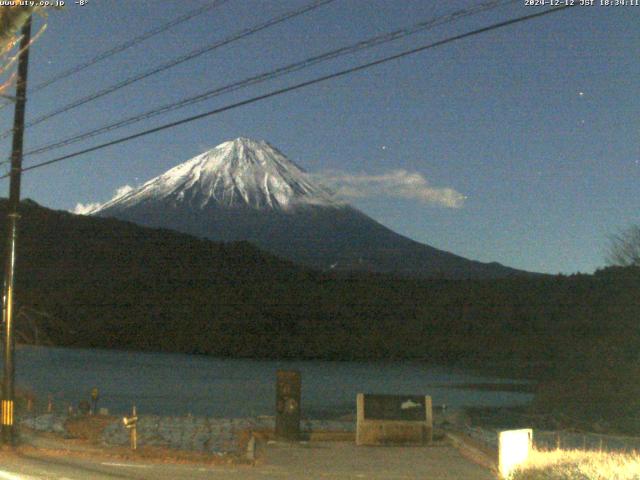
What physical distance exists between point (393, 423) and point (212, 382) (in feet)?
137

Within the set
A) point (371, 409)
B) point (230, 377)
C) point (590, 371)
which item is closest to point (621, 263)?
point (590, 371)

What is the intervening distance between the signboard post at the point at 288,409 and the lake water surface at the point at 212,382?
14.3m

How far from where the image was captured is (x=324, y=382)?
208 ft

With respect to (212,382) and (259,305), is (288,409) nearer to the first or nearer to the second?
(212,382)

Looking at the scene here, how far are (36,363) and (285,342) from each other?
1650 inches

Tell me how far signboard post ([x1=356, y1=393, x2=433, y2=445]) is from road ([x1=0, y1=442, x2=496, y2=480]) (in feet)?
2.93

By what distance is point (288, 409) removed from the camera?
722 inches

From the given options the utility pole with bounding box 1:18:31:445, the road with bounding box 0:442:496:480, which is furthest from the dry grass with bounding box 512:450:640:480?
the utility pole with bounding box 1:18:31:445

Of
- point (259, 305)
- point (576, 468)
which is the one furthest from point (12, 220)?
point (259, 305)

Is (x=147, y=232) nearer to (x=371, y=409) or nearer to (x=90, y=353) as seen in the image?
(x=90, y=353)

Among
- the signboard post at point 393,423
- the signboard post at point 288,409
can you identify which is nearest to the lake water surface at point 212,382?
the signboard post at point 288,409

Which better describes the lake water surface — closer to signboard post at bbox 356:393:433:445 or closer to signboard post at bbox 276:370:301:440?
signboard post at bbox 276:370:301:440

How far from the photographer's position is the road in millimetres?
13609

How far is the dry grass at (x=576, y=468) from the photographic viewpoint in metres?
11.4
